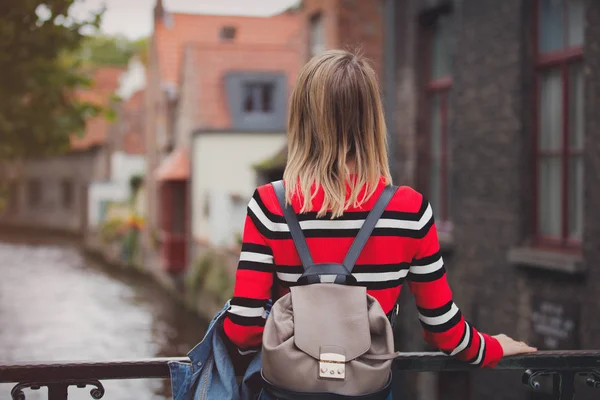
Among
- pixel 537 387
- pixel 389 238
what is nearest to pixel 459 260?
pixel 537 387

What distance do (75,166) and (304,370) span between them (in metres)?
48.8

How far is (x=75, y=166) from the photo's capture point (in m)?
49.1

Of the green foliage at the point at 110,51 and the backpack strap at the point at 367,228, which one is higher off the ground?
the green foliage at the point at 110,51

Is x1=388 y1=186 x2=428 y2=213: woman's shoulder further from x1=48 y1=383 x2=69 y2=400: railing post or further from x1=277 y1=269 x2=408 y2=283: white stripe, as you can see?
x1=48 y1=383 x2=69 y2=400: railing post

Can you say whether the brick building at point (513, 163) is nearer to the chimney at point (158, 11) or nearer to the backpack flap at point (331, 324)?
the backpack flap at point (331, 324)

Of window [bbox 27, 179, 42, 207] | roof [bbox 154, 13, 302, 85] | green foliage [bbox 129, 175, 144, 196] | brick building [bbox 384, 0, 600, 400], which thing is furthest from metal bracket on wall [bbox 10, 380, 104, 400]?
window [bbox 27, 179, 42, 207]

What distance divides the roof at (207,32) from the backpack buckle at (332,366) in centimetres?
2792

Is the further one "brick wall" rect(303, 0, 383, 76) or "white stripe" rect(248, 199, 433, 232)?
"brick wall" rect(303, 0, 383, 76)

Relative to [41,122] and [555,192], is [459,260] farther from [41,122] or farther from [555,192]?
[41,122]

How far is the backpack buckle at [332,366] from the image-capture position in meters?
2.03

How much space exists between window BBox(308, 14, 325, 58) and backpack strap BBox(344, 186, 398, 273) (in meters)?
12.9

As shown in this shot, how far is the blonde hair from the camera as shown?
2139mm

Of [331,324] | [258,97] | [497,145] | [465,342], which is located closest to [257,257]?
[331,324]

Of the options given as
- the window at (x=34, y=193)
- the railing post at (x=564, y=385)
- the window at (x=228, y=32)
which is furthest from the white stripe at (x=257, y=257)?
the window at (x=34, y=193)
